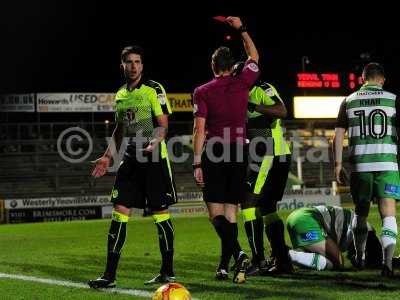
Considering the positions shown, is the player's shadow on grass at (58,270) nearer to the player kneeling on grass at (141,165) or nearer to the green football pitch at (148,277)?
the green football pitch at (148,277)

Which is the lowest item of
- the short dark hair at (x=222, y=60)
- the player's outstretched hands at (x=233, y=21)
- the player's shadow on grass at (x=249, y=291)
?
the player's shadow on grass at (x=249, y=291)

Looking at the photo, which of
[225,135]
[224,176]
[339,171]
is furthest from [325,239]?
[225,135]

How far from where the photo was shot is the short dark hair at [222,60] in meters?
7.19

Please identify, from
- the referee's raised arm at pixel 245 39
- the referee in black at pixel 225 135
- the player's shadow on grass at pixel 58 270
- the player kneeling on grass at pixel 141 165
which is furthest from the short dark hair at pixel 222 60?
the player's shadow on grass at pixel 58 270

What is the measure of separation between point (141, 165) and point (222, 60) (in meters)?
1.26

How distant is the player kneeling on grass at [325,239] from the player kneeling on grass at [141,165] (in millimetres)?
Result: 1543

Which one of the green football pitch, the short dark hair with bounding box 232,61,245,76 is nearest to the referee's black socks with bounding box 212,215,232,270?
the green football pitch

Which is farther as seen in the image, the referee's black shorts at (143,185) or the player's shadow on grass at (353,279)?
the referee's black shorts at (143,185)

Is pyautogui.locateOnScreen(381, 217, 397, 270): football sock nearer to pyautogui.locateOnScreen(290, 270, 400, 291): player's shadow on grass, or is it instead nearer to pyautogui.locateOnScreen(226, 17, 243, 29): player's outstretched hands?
pyautogui.locateOnScreen(290, 270, 400, 291): player's shadow on grass

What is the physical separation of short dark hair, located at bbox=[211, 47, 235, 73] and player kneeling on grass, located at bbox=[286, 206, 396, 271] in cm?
193

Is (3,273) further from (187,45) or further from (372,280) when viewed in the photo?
(187,45)

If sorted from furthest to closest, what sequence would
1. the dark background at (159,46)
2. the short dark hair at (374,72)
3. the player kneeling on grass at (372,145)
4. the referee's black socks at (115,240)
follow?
the dark background at (159,46), the short dark hair at (374,72), the player kneeling on grass at (372,145), the referee's black socks at (115,240)

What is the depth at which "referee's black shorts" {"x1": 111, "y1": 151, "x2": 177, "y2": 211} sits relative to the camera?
23.3 feet

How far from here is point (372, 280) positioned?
22.7 feet
